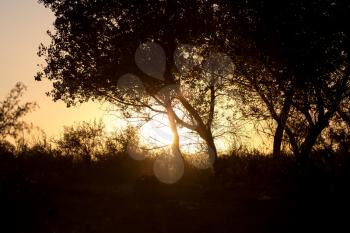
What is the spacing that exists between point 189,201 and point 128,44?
353 inches

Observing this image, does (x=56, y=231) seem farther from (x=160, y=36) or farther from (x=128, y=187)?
(x=160, y=36)

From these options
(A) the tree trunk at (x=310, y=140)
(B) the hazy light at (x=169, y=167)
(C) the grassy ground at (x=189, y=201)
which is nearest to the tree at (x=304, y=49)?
(A) the tree trunk at (x=310, y=140)

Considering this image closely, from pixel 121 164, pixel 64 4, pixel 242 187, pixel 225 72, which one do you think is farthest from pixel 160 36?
pixel 242 187

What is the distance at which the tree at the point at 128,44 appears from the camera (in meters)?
23.9

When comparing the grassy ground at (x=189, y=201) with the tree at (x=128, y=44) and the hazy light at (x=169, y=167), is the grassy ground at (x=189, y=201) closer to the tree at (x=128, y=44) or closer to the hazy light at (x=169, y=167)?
the hazy light at (x=169, y=167)

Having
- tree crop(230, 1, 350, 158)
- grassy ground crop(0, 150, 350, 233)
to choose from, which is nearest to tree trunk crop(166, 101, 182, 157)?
grassy ground crop(0, 150, 350, 233)

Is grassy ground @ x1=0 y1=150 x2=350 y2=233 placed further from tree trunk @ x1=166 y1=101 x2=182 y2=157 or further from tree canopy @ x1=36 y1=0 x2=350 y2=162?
tree trunk @ x1=166 y1=101 x2=182 y2=157

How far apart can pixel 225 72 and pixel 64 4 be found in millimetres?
8528

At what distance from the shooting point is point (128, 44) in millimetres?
24000

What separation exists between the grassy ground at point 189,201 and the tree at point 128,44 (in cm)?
498

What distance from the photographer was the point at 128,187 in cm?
2134

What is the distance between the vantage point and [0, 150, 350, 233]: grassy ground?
14797 millimetres

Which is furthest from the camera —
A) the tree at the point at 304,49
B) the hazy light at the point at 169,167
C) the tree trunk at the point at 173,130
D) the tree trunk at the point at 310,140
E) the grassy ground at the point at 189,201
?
the tree trunk at the point at 173,130

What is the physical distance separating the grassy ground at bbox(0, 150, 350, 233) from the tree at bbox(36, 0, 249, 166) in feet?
16.4
